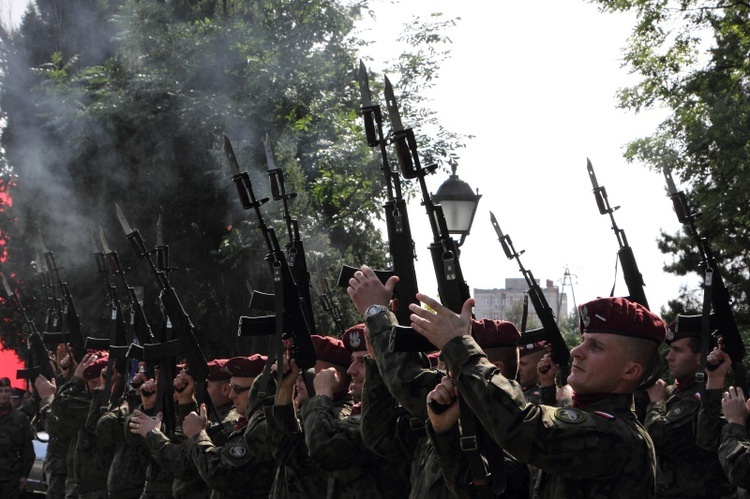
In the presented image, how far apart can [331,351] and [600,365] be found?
283cm

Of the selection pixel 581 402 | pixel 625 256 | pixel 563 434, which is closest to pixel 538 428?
pixel 563 434

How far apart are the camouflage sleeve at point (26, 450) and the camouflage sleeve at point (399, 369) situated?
9.20 metres

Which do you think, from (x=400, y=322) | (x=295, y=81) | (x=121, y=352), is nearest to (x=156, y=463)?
(x=121, y=352)

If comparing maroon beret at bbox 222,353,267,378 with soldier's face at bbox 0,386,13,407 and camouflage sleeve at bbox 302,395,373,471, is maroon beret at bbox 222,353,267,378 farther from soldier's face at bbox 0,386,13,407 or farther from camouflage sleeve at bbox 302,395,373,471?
soldier's face at bbox 0,386,13,407

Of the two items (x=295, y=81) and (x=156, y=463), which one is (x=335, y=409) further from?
(x=295, y=81)

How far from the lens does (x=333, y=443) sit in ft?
18.4

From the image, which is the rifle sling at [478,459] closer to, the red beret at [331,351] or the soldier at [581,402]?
the soldier at [581,402]

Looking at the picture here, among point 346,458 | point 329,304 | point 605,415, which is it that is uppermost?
point 329,304

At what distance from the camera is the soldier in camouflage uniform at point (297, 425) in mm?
5988

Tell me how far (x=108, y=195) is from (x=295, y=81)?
12.9 feet

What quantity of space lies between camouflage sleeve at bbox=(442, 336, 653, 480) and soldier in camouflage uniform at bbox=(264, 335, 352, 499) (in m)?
2.30

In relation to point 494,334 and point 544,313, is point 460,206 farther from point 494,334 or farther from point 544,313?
point 494,334

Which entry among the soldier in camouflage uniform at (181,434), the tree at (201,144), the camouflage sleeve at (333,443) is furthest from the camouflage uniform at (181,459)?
the tree at (201,144)

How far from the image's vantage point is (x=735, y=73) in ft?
51.1
